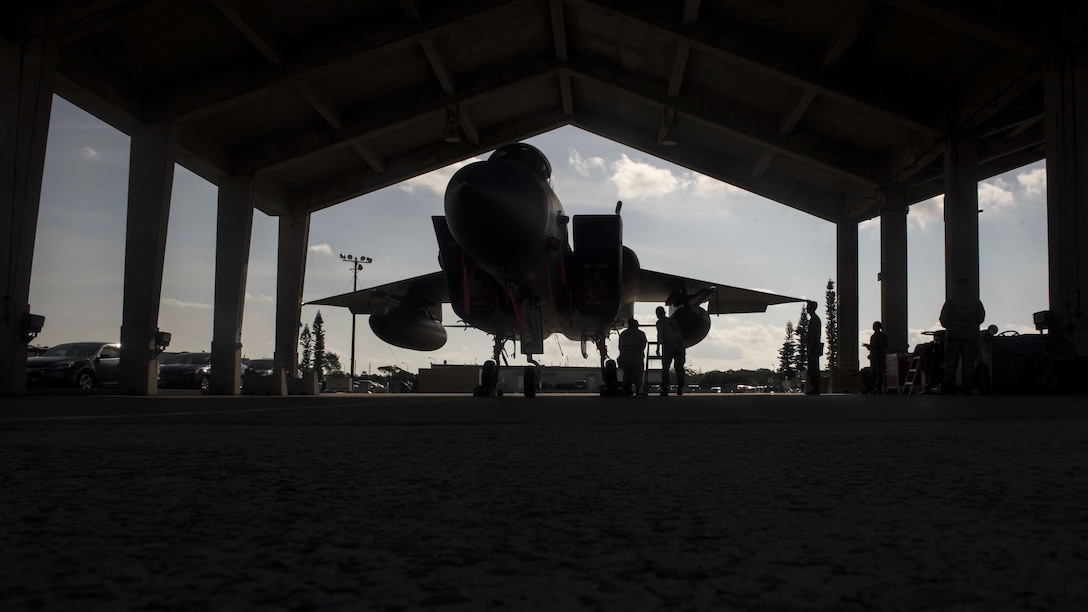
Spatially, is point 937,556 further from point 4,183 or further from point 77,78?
point 77,78

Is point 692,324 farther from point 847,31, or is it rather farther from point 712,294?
point 847,31

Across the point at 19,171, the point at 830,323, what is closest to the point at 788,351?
the point at 830,323

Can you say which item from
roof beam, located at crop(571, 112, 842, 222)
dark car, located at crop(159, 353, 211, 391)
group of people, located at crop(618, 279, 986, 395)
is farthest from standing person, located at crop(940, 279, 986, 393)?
dark car, located at crop(159, 353, 211, 391)

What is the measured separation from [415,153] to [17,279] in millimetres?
10041

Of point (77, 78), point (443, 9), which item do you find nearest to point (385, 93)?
point (443, 9)

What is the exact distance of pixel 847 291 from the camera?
65.5 feet

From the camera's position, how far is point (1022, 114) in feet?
43.8

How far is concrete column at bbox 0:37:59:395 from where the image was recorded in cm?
920

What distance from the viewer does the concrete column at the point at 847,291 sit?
19.5 meters

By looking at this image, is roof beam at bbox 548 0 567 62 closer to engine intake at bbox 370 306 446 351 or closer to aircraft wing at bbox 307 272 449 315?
aircraft wing at bbox 307 272 449 315

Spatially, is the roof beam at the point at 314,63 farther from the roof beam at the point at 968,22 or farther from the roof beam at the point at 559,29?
the roof beam at the point at 968,22

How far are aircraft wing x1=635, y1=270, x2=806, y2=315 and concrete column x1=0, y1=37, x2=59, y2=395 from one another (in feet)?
27.9

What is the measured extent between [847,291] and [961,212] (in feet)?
20.8

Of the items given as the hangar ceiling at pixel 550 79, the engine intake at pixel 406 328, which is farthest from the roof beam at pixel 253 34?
the engine intake at pixel 406 328
